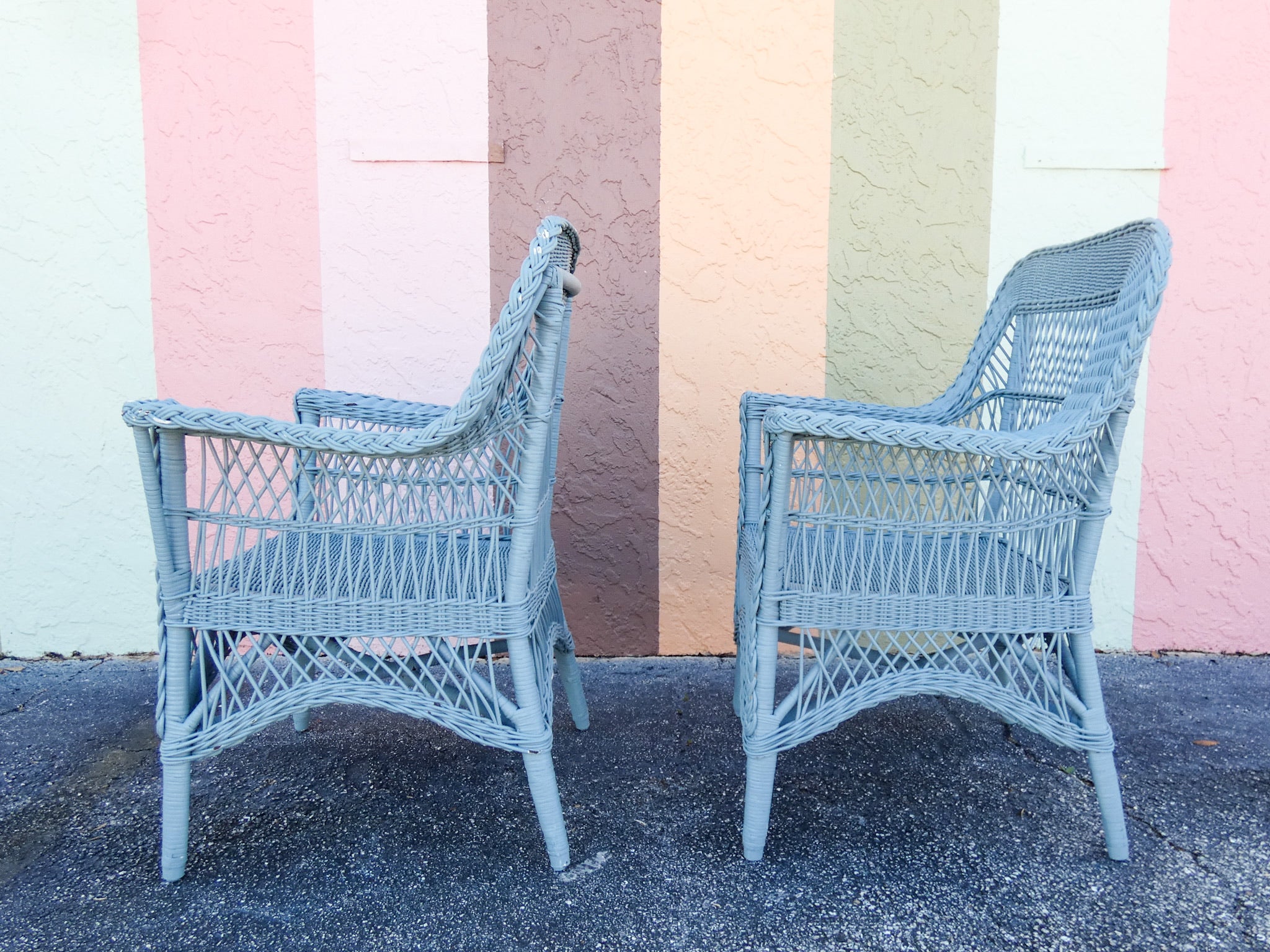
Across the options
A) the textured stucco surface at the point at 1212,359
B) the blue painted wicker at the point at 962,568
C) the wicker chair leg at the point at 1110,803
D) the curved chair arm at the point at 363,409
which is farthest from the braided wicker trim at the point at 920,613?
the textured stucco surface at the point at 1212,359

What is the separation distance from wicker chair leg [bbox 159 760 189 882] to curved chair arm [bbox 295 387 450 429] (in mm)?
728

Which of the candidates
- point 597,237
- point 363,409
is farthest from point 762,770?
point 597,237

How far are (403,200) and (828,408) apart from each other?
1.26 meters

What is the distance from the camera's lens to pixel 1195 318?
2176mm

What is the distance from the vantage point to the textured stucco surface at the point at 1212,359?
2117mm

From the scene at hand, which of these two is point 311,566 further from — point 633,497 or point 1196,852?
point 1196,852

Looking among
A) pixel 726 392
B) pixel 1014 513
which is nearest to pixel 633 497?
pixel 726 392

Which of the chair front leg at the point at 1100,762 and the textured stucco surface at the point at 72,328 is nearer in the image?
the chair front leg at the point at 1100,762

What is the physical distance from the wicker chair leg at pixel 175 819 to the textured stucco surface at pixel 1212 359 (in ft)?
7.80

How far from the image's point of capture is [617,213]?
7.07 ft

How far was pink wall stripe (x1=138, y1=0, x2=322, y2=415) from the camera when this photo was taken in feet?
6.87

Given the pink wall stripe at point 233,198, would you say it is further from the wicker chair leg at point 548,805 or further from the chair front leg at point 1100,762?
the chair front leg at point 1100,762

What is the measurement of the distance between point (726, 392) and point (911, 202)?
710mm

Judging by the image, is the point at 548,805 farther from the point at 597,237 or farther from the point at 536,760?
the point at 597,237
